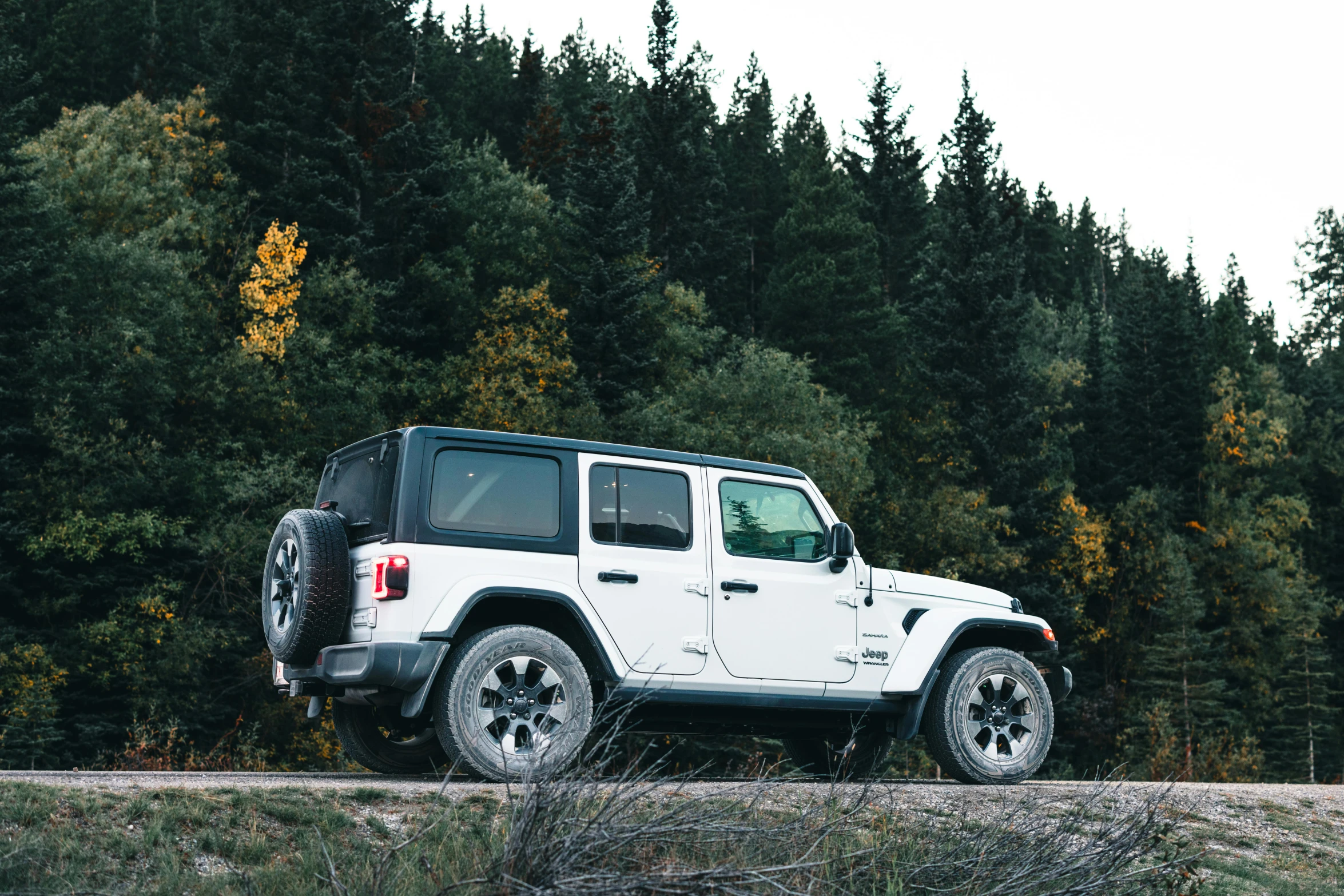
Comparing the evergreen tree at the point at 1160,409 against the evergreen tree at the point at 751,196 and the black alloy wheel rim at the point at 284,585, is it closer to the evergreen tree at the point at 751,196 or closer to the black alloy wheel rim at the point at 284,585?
the evergreen tree at the point at 751,196

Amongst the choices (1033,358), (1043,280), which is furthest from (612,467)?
(1043,280)

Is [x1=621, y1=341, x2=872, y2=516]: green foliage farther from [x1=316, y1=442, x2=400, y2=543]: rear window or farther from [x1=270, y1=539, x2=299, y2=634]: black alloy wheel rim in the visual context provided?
[x1=270, y1=539, x2=299, y2=634]: black alloy wheel rim

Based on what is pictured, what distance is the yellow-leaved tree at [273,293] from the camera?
1389 inches

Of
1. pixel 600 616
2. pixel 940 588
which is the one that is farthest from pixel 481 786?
pixel 940 588

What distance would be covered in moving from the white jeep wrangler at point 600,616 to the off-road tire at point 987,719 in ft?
0.05

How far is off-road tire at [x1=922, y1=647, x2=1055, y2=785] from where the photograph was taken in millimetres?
8883

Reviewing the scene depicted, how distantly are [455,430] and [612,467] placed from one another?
0.99m

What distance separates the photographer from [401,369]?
39469mm

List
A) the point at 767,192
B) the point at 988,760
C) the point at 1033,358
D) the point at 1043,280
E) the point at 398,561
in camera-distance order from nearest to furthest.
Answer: the point at 398,561 → the point at 988,760 → the point at 1033,358 → the point at 767,192 → the point at 1043,280

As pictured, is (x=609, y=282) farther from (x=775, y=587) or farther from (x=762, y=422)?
(x=775, y=587)

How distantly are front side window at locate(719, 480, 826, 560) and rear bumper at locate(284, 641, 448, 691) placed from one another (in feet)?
6.85

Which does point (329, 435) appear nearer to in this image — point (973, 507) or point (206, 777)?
point (973, 507)

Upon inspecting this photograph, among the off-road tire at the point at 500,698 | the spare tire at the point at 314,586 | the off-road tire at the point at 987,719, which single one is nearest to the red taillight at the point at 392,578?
the spare tire at the point at 314,586

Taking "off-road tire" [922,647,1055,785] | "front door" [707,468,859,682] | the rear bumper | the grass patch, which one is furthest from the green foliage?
the grass patch
